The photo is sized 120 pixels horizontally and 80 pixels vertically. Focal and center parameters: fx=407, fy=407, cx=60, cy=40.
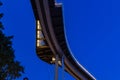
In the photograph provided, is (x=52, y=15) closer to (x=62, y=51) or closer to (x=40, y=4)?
(x=40, y=4)

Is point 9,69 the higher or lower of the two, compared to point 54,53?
lower

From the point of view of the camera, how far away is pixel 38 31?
4944cm

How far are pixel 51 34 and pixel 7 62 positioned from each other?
17.6 metres

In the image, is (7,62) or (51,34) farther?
(51,34)

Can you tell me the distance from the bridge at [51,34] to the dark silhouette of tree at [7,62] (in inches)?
308

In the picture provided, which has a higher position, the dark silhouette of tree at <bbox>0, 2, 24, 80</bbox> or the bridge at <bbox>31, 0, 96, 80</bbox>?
the bridge at <bbox>31, 0, 96, 80</bbox>

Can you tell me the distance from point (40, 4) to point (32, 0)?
918 mm

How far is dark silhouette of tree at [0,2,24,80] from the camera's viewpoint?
29403mm

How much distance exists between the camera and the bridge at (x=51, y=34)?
1539 inches

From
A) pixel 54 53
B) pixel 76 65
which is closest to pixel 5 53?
pixel 54 53

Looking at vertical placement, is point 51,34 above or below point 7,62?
above

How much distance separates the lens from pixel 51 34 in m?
47.3

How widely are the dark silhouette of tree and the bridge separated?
7819 mm

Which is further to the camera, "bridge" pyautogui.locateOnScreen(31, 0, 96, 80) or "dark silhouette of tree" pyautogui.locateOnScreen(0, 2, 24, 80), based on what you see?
"bridge" pyautogui.locateOnScreen(31, 0, 96, 80)
